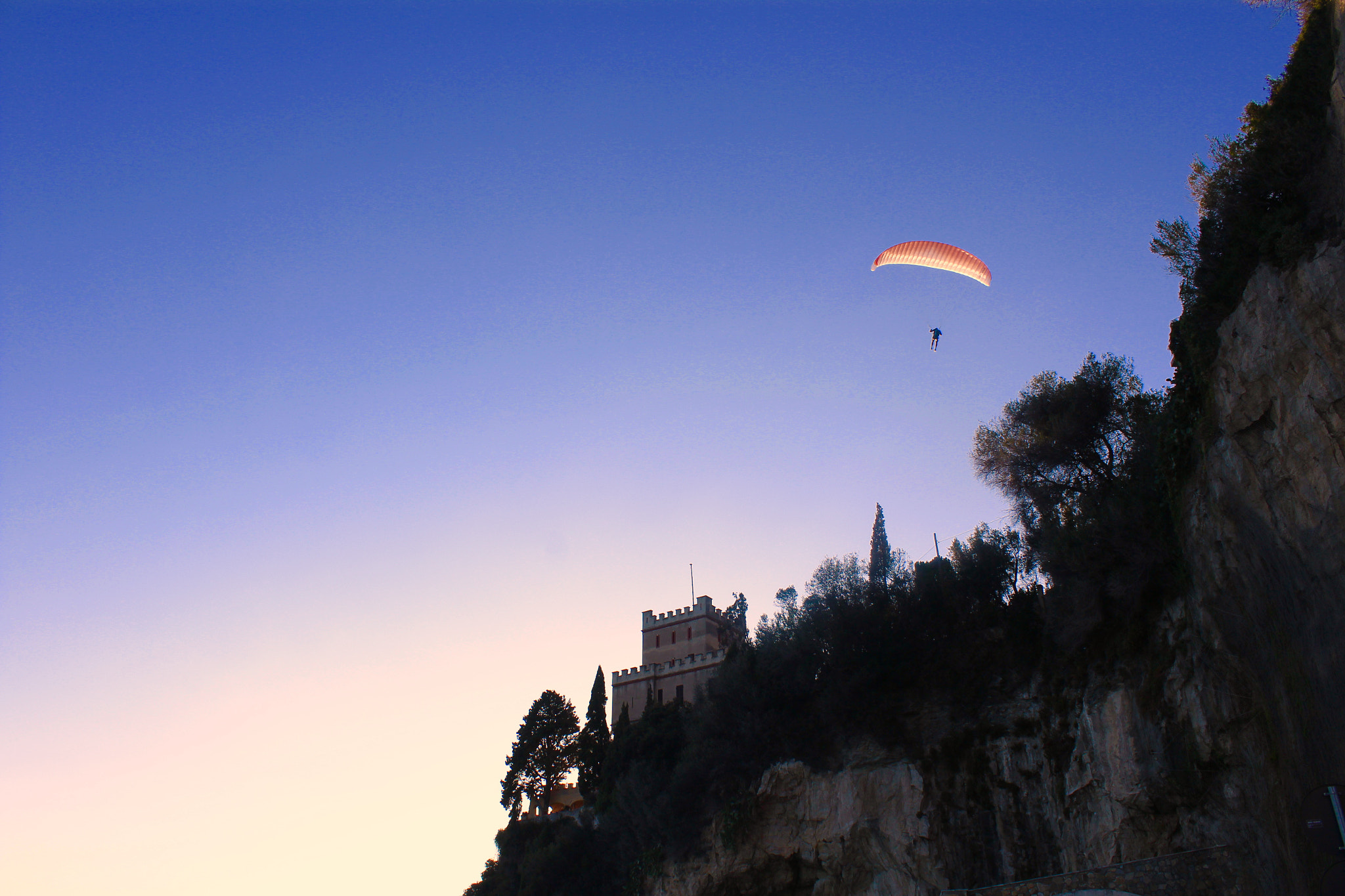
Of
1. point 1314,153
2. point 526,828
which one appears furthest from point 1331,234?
point 526,828

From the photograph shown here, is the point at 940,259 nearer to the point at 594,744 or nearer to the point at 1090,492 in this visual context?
the point at 1090,492

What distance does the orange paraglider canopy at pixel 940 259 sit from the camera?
98.3 ft

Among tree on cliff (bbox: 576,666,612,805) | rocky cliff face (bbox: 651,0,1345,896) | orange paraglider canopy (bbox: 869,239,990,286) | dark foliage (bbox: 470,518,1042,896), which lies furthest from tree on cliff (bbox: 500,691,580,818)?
orange paraglider canopy (bbox: 869,239,990,286)

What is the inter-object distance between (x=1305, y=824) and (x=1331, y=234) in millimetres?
10525

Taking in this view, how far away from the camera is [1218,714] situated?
19.0 meters

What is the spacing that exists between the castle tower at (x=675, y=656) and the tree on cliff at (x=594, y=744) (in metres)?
1.70

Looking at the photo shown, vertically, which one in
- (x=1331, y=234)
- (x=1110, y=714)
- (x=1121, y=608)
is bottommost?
(x=1110, y=714)

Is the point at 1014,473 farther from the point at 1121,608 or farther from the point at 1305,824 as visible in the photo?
the point at 1305,824

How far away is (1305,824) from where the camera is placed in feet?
49.1

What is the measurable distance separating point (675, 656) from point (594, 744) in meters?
9.49

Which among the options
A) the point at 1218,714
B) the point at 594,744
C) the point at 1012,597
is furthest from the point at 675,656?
the point at 1218,714

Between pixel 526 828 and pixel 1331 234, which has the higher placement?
pixel 1331 234

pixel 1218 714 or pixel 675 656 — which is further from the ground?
pixel 675 656

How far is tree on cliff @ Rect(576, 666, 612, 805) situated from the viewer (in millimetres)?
46156
